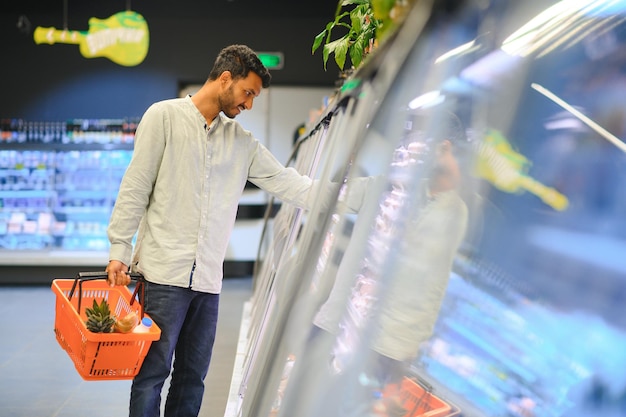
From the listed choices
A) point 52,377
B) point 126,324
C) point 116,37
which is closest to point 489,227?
point 126,324

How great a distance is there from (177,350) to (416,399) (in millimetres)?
1918

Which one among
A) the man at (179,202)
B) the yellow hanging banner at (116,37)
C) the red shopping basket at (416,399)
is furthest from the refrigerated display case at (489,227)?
the yellow hanging banner at (116,37)

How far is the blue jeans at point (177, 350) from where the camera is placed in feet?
8.87

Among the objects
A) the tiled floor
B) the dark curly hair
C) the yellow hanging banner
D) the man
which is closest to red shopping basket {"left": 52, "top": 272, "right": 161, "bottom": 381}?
the man

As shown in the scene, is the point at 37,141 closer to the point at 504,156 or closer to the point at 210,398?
the point at 210,398

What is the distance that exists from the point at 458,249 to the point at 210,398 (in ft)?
11.3

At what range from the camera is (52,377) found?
4.88 metres

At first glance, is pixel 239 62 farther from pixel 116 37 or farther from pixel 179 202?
pixel 116 37

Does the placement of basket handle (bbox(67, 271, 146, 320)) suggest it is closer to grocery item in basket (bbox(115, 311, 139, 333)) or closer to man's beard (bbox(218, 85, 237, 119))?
grocery item in basket (bbox(115, 311, 139, 333))

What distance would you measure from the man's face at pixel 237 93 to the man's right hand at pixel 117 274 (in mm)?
711

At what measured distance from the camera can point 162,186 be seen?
107 inches

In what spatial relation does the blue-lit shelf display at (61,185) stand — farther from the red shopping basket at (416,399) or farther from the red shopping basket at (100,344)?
the red shopping basket at (416,399)

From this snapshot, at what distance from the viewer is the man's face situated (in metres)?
2.75

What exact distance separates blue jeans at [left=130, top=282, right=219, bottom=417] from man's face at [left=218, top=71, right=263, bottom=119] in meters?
0.72
